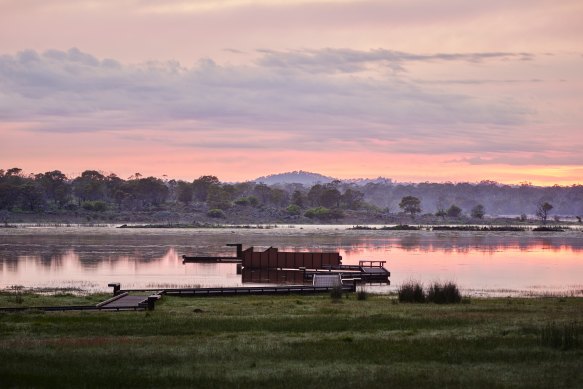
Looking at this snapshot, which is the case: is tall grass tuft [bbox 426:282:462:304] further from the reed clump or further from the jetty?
the jetty

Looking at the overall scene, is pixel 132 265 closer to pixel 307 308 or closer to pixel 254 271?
pixel 254 271

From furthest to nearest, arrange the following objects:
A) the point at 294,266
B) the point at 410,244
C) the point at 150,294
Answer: the point at 410,244, the point at 294,266, the point at 150,294

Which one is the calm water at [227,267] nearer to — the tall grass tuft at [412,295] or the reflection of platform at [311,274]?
the reflection of platform at [311,274]

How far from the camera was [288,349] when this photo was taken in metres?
24.5

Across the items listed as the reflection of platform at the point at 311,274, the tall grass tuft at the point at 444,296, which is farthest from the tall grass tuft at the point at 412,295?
the reflection of platform at the point at 311,274

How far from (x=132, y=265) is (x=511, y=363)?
59.2 m

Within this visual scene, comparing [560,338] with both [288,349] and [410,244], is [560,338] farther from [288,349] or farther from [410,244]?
[410,244]

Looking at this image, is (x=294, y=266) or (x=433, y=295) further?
(x=294, y=266)

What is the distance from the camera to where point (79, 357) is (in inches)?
882

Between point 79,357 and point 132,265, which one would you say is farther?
point 132,265

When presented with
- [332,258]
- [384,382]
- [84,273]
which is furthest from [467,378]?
[332,258]

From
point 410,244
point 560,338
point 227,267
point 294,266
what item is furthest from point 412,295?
point 410,244

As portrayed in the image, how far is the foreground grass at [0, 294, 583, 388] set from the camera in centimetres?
1981

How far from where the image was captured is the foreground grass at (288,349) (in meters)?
19.8
